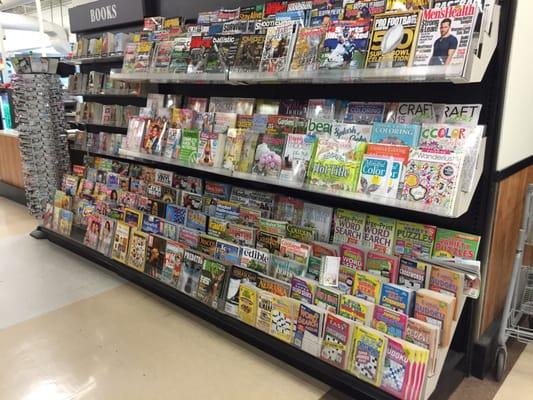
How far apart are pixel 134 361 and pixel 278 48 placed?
1.82 meters

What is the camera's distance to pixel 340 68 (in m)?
1.84

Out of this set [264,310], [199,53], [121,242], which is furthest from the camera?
[121,242]

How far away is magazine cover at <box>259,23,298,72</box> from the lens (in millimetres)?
2057

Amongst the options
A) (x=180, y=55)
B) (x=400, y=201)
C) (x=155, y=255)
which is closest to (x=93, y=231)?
(x=155, y=255)

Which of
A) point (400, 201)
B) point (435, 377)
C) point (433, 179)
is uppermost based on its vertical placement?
point (433, 179)

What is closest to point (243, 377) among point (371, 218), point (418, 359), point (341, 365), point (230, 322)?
point (230, 322)

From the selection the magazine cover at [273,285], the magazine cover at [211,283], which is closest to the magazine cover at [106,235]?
the magazine cover at [211,283]

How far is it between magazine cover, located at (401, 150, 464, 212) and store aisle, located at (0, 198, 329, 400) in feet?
3.43

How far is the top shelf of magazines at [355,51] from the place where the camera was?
60.2 inches

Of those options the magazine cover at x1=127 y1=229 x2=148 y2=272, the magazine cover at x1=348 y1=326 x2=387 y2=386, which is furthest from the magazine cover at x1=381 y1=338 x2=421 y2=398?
the magazine cover at x1=127 y1=229 x2=148 y2=272

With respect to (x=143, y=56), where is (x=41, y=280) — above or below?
below

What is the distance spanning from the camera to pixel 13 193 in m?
5.52

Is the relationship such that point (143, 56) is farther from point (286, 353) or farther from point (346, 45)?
point (286, 353)

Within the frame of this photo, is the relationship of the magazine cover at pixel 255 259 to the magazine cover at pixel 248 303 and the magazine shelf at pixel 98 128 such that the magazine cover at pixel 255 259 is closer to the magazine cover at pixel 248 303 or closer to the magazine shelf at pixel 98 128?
the magazine cover at pixel 248 303
